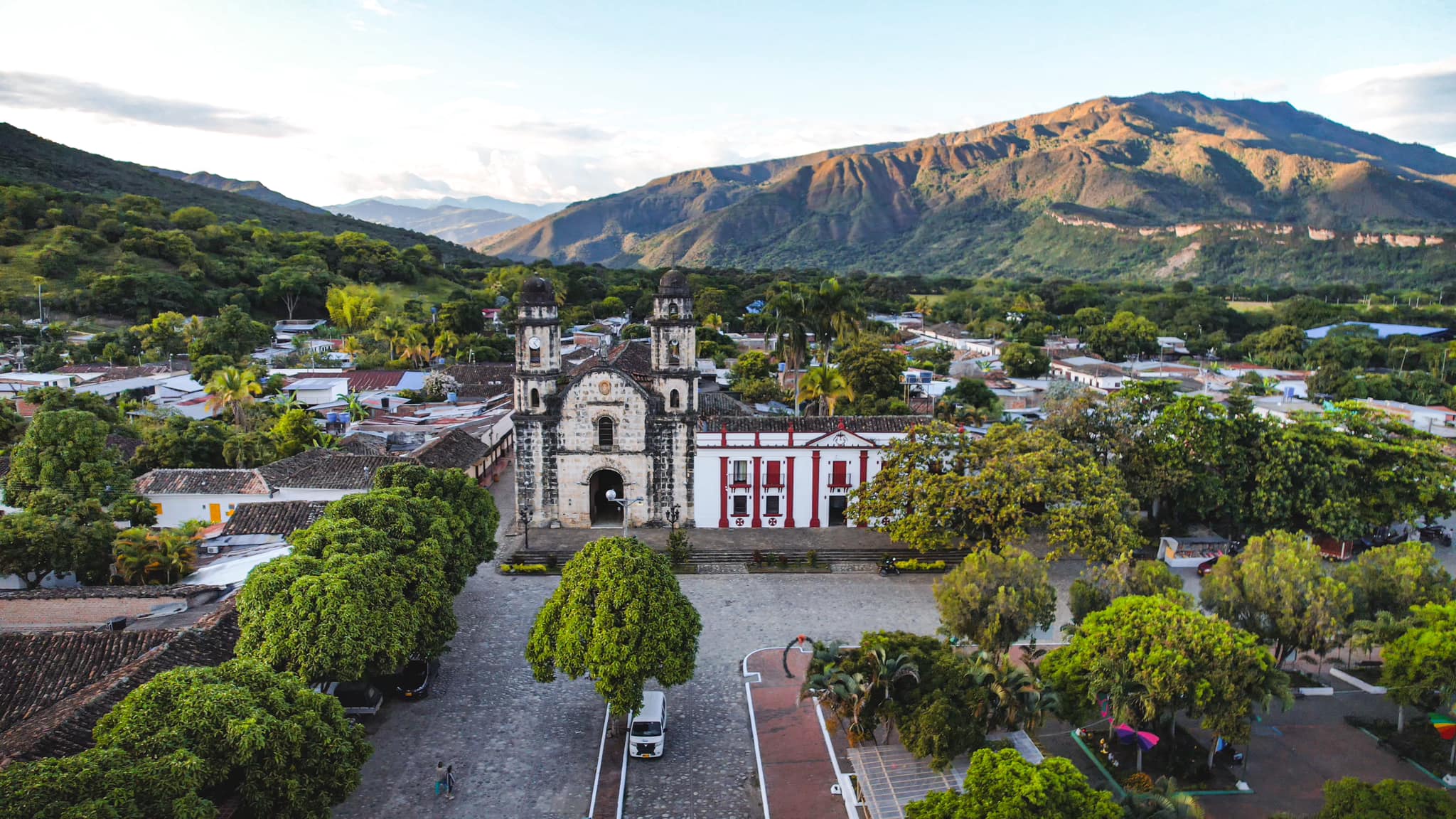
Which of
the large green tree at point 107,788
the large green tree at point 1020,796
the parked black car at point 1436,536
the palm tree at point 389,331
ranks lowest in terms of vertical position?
the parked black car at point 1436,536

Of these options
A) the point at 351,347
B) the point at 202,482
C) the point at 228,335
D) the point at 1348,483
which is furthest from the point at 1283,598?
the point at 228,335

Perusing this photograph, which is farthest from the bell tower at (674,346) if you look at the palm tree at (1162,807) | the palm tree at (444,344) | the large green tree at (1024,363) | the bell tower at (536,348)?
the palm tree at (444,344)

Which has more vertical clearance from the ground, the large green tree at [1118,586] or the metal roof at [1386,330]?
the metal roof at [1386,330]

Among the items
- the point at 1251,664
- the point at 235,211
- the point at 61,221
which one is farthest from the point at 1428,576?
the point at 235,211

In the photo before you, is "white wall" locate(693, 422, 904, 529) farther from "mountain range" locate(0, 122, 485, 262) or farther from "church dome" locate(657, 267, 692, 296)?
"mountain range" locate(0, 122, 485, 262)

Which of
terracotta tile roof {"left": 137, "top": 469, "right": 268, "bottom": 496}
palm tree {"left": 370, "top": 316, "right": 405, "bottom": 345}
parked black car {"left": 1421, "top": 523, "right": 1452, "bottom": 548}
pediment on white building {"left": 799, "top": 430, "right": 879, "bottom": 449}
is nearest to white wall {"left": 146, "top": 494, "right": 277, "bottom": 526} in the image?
terracotta tile roof {"left": 137, "top": 469, "right": 268, "bottom": 496}

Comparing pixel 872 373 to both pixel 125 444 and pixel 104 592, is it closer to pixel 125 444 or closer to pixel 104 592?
pixel 125 444

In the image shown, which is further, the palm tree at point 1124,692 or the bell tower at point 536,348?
the bell tower at point 536,348

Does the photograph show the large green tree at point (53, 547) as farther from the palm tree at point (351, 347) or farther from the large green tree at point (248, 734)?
the palm tree at point (351, 347)

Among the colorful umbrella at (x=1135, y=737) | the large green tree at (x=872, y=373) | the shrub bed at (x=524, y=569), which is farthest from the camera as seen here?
the large green tree at (x=872, y=373)
